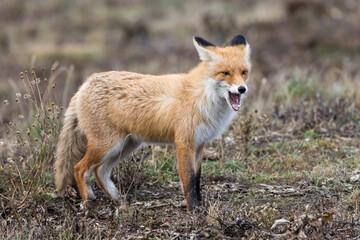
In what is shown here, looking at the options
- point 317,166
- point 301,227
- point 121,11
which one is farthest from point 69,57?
point 301,227

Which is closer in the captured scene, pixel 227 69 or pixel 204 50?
pixel 227 69

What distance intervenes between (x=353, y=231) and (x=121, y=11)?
2059 cm

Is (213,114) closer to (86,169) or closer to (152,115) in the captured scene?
(152,115)

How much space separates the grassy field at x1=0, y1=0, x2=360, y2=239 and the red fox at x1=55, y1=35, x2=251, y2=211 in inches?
12.0

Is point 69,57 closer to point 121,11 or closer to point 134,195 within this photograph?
point 121,11

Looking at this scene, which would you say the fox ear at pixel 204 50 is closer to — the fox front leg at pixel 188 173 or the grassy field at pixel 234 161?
the fox front leg at pixel 188 173

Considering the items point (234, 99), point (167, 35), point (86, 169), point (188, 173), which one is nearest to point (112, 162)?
point (86, 169)

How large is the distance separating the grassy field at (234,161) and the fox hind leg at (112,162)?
155mm

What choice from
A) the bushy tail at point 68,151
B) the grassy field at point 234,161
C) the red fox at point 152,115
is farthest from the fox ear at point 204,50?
the bushy tail at point 68,151

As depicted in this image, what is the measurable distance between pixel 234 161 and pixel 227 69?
7.11 feet

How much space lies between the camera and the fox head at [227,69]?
5.19m

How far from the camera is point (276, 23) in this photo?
63.3ft

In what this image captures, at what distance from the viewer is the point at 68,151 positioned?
6.04 m

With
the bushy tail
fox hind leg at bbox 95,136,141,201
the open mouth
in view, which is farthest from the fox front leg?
the bushy tail
